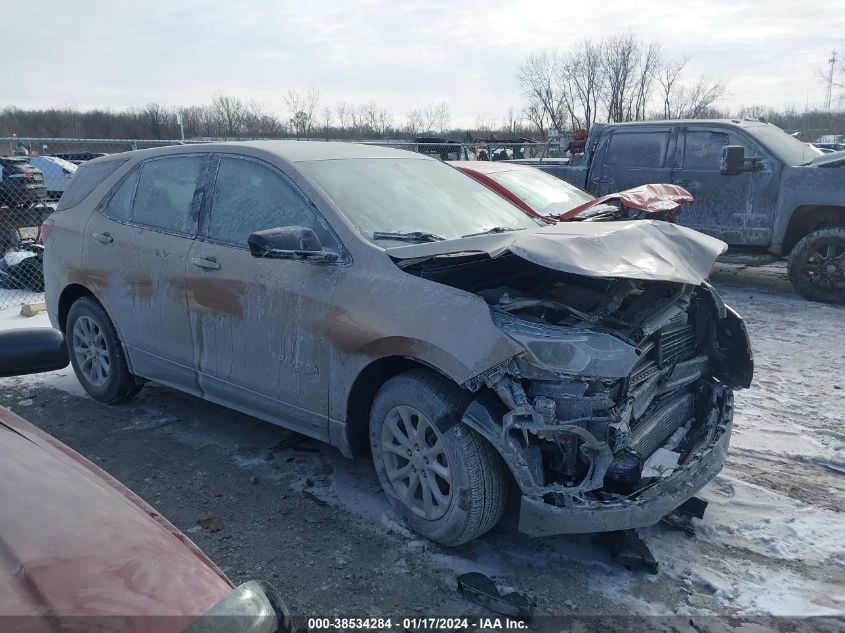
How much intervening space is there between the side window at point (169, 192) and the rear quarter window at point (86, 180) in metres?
0.46

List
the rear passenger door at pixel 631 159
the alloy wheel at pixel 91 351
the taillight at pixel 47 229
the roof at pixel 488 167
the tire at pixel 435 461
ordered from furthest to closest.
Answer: the rear passenger door at pixel 631 159
the roof at pixel 488 167
the taillight at pixel 47 229
the alloy wheel at pixel 91 351
the tire at pixel 435 461

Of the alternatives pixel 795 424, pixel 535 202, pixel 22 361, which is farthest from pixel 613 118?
pixel 22 361

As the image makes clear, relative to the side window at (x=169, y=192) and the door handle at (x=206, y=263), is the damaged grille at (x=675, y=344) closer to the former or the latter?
the door handle at (x=206, y=263)

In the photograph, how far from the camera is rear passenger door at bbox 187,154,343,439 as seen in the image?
11.6 ft

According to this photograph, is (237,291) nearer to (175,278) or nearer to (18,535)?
(175,278)

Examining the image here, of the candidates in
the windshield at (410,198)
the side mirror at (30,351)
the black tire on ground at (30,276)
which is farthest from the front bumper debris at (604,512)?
the black tire on ground at (30,276)

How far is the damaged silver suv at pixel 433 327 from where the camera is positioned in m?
2.89

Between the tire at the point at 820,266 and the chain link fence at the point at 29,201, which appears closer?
the tire at the point at 820,266

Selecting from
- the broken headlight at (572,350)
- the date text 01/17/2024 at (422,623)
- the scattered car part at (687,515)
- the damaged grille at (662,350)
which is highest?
the broken headlight at (572,350)

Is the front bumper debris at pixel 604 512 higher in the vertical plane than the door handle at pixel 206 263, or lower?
lower

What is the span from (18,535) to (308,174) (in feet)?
8.76

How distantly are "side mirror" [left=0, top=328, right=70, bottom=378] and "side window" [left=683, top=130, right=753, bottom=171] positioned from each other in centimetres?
846

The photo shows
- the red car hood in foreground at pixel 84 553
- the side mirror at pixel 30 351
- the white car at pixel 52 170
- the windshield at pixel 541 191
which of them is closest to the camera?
the red car hood in foreground at pixel 84 553

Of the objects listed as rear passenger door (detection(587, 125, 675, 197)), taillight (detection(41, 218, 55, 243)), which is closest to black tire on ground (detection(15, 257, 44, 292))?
taillight (detection(41, 218, 55, 243))
